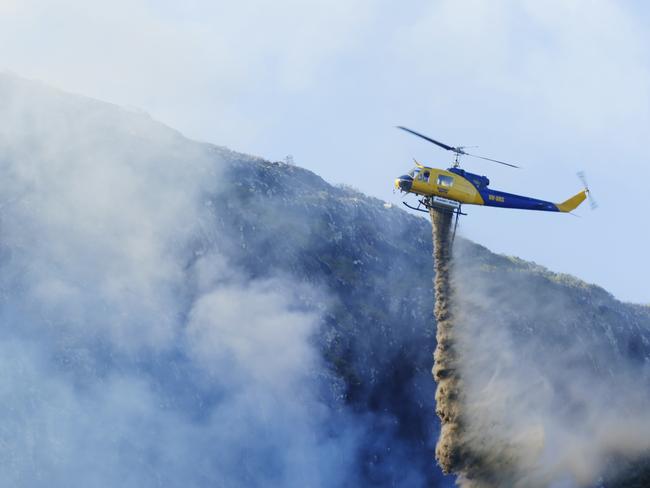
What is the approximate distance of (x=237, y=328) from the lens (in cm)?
9038

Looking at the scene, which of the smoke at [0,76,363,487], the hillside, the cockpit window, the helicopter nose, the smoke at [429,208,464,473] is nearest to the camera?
the helicopter nose

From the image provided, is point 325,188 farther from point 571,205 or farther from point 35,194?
point 571,205

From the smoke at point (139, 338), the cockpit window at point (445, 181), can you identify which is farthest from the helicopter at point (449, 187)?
the smoke at point (139, 338)

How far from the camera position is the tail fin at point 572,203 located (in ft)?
245

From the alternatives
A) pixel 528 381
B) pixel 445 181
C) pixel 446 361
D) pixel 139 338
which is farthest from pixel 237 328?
pixel 445 181

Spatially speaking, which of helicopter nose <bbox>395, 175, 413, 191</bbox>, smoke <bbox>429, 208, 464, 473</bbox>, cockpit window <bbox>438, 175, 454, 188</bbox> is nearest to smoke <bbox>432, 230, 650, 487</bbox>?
smoke <bbox>429, 208, 464, 473</bbox>

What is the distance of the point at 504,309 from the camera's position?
99500 millimetres

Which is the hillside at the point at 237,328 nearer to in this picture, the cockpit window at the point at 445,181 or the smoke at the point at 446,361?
the smoke at the point at 446,361

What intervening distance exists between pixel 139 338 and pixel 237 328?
768 cm

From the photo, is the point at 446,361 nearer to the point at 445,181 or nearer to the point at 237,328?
the point at 445,181

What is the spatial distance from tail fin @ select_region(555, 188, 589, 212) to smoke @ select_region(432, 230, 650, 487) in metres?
7.51

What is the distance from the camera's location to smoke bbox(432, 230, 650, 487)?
2936 inches

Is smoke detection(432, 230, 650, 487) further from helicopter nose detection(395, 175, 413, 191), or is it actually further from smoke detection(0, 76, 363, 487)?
smoke detection(0, 76, 363, 487)

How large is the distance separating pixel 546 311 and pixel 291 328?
2327 cm
